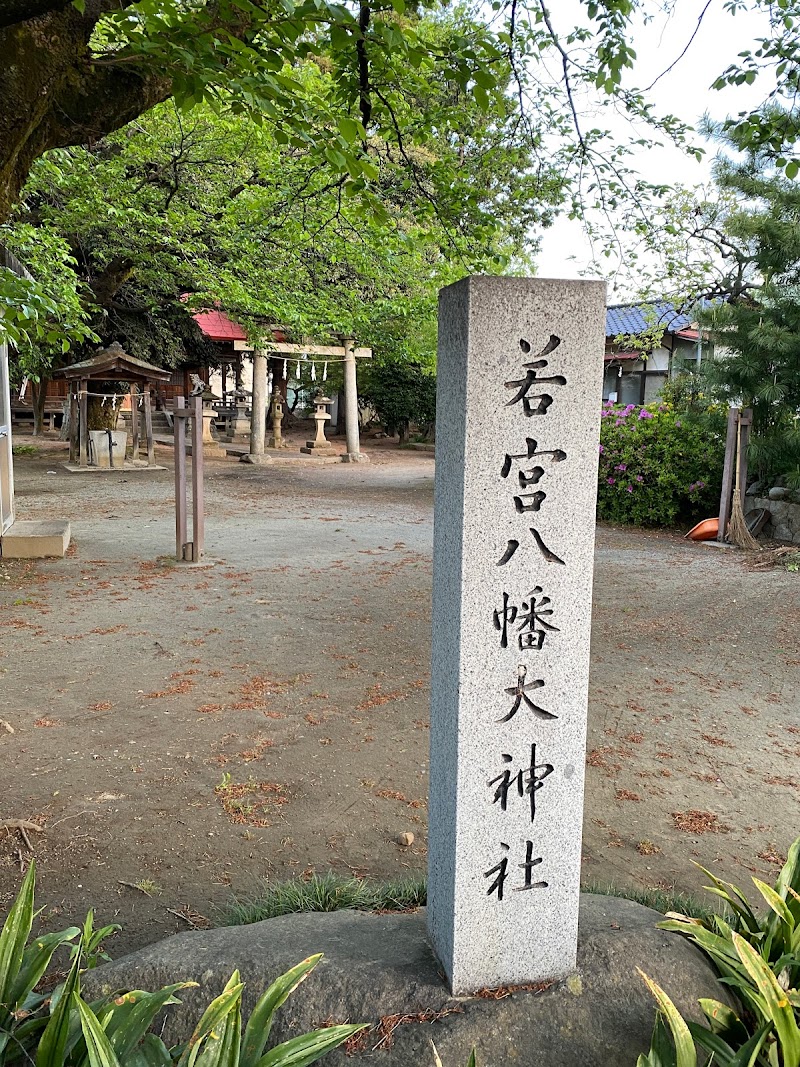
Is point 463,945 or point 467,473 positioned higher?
point 467,473

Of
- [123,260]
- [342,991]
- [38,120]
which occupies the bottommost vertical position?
[342,991]

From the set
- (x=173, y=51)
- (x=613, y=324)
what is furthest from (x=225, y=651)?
(x=613, y=324)

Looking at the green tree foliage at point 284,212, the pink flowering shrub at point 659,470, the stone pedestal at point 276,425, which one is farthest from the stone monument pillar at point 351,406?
the pink flowering shrub at point 659,470

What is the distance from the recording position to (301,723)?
16.0 feet

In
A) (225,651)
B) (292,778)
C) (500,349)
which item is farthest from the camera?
(225,651)

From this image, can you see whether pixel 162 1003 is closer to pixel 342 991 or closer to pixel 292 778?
pixel 342 991

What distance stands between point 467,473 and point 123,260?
16.8 m

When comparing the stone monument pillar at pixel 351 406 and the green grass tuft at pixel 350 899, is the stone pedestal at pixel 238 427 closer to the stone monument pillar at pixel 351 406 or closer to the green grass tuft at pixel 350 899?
the stone monument pillar at pixel 351 406

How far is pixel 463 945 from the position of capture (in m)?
2.20

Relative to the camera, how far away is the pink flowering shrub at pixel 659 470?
12.4 m

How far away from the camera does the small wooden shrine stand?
1783 cm

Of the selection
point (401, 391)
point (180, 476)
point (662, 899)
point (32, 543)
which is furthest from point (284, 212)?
point (401, 391)

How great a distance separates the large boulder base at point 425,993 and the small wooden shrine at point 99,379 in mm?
17209

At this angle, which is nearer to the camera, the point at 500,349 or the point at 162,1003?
the point at 162,1003
